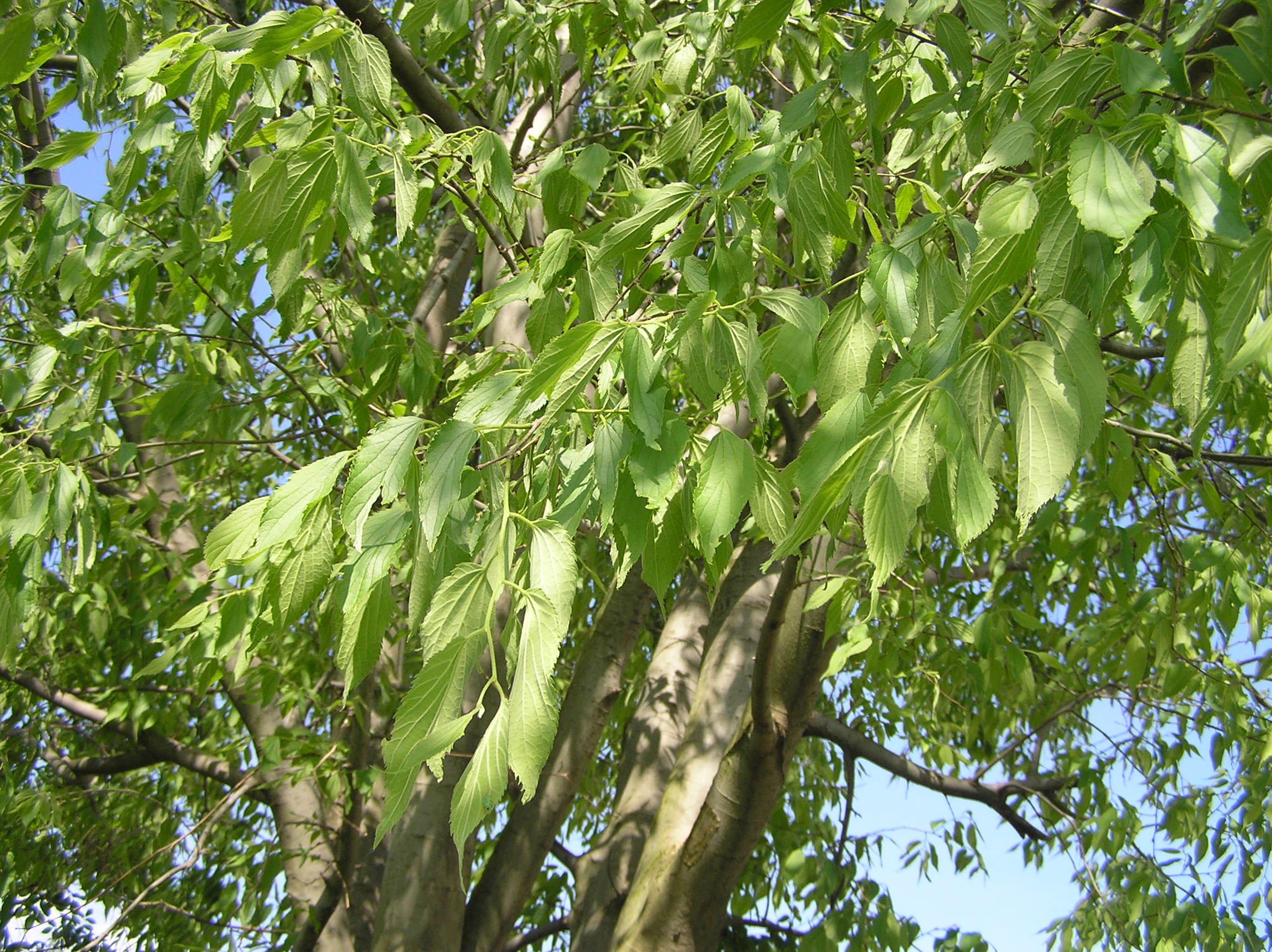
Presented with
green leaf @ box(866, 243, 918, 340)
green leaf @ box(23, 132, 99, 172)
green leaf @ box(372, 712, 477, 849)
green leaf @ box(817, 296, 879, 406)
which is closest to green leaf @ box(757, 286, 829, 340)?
green leaf @ box(817, 296, 879, 406)

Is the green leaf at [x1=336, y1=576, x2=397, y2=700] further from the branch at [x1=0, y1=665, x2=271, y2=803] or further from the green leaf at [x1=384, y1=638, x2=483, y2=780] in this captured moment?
the branch at [x1=0, y1=665, x2=271, y2=803]

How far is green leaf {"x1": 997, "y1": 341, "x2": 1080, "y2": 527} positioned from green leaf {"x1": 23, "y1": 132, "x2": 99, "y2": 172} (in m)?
1.72

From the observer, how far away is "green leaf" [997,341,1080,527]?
2.80ft

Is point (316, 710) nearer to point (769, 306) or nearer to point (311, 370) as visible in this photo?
point (311, 370)

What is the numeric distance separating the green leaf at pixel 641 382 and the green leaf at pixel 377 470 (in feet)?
0.86

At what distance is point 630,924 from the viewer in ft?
7.85

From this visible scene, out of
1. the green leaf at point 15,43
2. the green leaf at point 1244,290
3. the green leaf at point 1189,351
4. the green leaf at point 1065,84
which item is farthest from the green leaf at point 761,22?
the green leaf at point 15,43

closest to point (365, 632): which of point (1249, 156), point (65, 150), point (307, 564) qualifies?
point (307, 564)

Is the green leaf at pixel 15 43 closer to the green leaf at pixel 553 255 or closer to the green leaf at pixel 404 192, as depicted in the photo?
the green leaf at pixel 404 192

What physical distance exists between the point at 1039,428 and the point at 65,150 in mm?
1774

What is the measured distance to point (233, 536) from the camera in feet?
4.43

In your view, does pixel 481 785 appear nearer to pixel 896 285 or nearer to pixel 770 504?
pixel 770 504

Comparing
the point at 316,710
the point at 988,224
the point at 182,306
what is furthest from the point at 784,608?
the point at 316,710

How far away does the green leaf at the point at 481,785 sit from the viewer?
935mm
